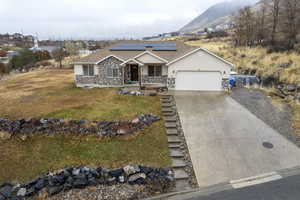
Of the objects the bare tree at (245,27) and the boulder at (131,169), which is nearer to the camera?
the boulder at (131,169)

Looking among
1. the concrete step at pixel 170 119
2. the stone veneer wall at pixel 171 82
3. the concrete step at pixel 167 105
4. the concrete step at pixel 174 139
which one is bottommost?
the concrete step at pixel 174 139

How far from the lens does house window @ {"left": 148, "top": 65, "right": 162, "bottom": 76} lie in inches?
691

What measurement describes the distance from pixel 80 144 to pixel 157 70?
1074cm

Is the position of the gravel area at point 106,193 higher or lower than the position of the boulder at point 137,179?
lower

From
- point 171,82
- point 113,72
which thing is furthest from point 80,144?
point 171,82

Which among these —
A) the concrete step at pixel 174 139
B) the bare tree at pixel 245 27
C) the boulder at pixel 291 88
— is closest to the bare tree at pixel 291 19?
the bare tree at pixel 245 27

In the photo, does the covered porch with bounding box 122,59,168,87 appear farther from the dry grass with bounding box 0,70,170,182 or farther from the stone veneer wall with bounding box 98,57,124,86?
the dry grass with bounding box 0,70,170,182

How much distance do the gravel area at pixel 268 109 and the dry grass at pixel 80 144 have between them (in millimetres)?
6561

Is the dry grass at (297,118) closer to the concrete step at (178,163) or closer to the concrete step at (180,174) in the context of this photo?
the concrete step at (178,163)

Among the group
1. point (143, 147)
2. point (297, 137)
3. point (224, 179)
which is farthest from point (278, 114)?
point (143, 147)

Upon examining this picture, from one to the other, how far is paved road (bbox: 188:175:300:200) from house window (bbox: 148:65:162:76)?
12.9 meters

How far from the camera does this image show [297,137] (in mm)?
9383

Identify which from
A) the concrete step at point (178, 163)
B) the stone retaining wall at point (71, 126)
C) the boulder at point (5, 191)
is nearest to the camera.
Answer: the boulder at point (5, 191)

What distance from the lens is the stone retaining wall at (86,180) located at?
258 inches
